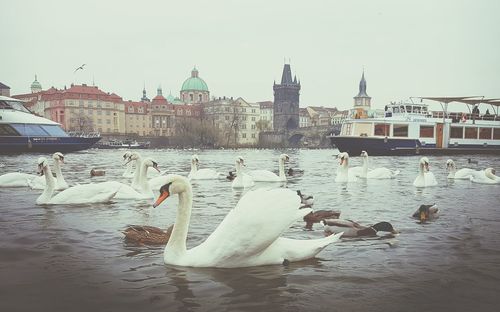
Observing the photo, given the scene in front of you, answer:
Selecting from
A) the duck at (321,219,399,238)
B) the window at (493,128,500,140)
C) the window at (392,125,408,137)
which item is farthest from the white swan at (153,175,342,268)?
the window at (493,128,500,140)

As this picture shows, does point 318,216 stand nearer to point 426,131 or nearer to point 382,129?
point 382,129

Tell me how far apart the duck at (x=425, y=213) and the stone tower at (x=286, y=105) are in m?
159

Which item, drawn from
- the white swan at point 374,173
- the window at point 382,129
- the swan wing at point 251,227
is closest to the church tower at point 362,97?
the window at point 382,129

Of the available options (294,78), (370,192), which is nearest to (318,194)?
(370,192)

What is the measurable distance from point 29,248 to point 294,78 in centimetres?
17108

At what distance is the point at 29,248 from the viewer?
6359 millimetres

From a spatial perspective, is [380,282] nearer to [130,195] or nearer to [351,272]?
[351,272]

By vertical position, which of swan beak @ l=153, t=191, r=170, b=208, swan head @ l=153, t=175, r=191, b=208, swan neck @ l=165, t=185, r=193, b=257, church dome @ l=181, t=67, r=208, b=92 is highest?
church dome @ l=181, t=67, r=208, b=92

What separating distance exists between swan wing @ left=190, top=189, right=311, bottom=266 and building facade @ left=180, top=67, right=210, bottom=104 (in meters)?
171

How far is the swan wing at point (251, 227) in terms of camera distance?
5.00 metres

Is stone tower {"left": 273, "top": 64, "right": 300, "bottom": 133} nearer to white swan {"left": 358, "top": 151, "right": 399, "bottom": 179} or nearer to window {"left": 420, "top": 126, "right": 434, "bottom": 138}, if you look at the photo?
window {"left": 420, "top": 126, "right": 434, "bottom": 138}

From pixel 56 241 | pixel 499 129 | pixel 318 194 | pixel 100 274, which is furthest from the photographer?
pixel 499 129

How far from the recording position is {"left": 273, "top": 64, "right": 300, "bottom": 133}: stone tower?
6644 inches

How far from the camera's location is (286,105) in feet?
556
